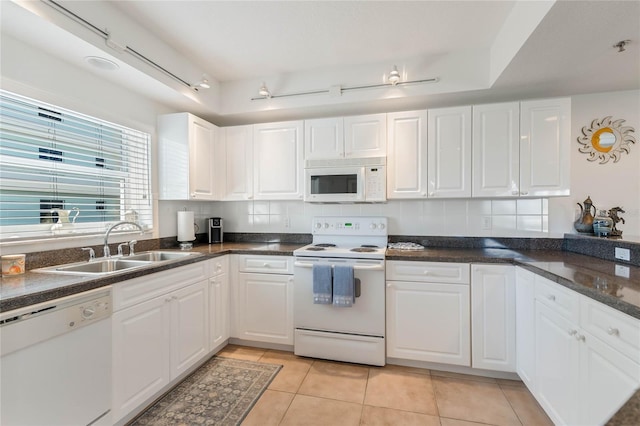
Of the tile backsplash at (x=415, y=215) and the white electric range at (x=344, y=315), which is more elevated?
the tile backsplash at (x=415, y=215)

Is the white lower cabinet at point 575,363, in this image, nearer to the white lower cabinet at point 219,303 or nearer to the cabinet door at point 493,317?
the cabinet door at point 493,317

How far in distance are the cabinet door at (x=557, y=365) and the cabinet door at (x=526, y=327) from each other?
66 mm

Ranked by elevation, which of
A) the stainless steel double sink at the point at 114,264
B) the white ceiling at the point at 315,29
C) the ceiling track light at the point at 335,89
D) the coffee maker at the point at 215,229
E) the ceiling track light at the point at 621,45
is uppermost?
the white ceiling at the point at 315,29

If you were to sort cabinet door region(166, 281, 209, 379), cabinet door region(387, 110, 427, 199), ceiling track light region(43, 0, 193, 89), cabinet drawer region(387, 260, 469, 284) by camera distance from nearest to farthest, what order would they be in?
ceiling track light region(43, 0, 193, 89) → cabinet door region(166, 281, 209, 379) → cabinet drawer region(387, 260, 469, 284) → cabinet door region(387, 110, 427, 199)

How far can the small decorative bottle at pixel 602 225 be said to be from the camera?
224cm

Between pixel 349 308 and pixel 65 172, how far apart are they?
7.51 feet

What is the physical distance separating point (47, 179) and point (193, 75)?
4.59 ft

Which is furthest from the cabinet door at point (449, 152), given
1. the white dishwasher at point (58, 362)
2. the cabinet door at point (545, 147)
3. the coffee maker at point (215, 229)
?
the white dishwasher at point (58, 362)

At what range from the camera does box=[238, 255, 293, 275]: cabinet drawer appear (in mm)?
2545

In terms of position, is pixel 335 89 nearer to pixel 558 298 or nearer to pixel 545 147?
pixel 545 147

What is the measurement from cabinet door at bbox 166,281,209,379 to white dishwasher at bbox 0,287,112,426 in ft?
1.57

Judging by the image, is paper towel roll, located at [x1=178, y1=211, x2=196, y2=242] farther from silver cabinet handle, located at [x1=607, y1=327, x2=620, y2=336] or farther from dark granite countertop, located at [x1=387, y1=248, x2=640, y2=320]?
silver cabinet handle, located at [x1=607, y1=327, x2=620, y2=336]

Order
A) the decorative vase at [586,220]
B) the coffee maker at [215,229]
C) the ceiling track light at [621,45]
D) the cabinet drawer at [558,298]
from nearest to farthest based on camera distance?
the cabinet drawer at [558,298], the ceiling track light at [621,45], the decorative vase at [586,220], the coffee maker at [215,229]

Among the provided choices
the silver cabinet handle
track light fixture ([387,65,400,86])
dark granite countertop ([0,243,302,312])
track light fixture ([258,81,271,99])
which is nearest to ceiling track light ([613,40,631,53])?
track light fixture ([387,65,400,86])
